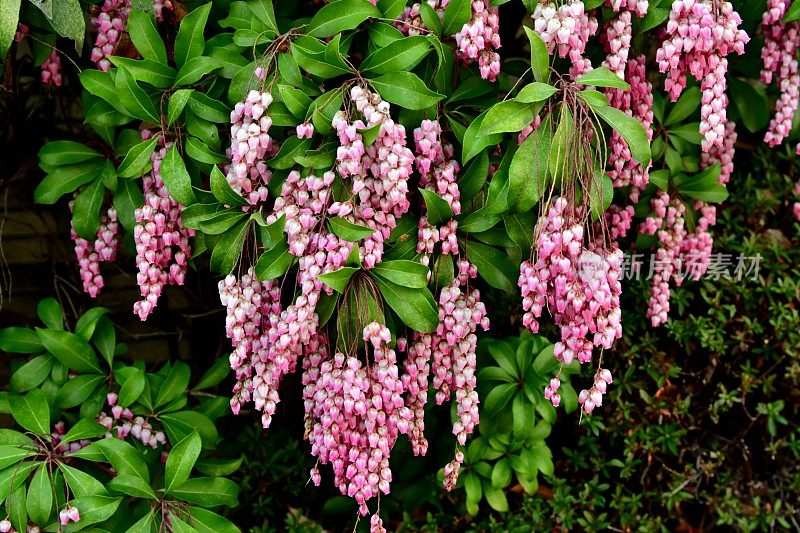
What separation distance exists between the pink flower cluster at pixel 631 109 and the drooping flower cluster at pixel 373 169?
25.0 inches

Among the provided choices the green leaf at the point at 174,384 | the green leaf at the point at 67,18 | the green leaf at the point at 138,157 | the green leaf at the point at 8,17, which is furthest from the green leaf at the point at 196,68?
the green leaf at the point at 174,384

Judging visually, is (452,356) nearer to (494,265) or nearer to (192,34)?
(494,265)

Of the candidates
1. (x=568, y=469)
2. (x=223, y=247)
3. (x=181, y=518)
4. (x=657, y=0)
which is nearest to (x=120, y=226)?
(x=223, y=247)

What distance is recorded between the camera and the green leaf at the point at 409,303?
206 centimetres

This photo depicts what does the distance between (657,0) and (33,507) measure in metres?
2.06

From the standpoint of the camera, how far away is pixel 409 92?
1.96 meters

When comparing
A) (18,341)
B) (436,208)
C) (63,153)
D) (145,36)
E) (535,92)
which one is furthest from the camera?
(18,341)

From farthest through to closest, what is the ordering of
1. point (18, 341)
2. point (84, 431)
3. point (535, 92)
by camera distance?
point (18, 341) < point (84, 431) < point (535, 92)

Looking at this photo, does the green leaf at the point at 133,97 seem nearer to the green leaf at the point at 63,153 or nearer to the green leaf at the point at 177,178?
the green leaf at the point at 177,178

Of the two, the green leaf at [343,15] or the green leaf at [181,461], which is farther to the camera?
the green leaf at [181,461]

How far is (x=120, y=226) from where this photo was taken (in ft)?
8.13

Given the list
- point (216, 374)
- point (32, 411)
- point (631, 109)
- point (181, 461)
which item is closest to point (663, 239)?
point (631, 109)

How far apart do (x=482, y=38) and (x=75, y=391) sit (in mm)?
1569

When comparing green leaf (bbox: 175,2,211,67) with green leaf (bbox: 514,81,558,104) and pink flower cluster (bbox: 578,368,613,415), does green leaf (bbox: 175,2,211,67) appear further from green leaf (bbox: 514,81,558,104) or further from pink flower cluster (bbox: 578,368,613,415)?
pink flower cluster (bbox: 578,368,613,415)
